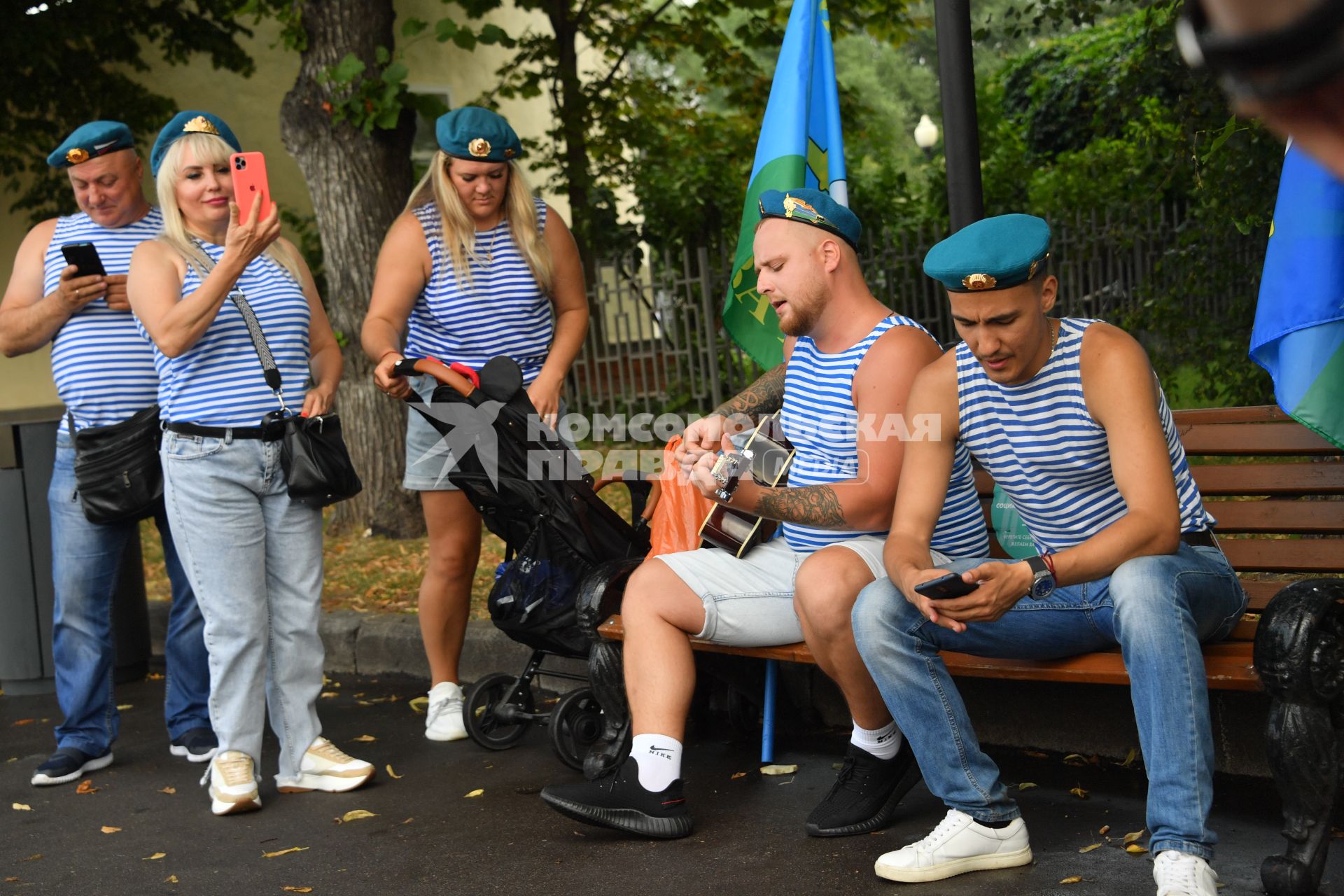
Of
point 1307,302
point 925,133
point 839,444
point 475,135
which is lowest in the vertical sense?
point 839,444

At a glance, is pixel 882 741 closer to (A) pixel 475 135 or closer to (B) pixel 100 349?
(A) pixel 475 135

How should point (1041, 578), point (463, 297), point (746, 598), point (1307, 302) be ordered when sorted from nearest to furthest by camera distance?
point (1041, 578)
point (1307, 302)
point (746, 598)
point (463, 297)

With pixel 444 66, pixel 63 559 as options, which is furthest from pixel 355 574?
pixel 444 66

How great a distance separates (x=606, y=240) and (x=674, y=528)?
940 cm

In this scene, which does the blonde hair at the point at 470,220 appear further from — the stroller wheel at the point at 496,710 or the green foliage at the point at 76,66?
the green foliage at the point at 76,66

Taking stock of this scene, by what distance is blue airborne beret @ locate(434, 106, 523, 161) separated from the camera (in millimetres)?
4816

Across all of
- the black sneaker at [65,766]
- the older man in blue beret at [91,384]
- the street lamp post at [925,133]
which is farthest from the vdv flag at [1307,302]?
the street lamp post at [925,133]

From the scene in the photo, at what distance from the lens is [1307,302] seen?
10.7ft

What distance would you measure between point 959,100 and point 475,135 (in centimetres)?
167

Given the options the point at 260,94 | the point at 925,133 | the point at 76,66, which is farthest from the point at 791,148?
the point at 925,133

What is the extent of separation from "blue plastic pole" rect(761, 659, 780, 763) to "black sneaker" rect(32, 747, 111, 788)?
2.46 meters

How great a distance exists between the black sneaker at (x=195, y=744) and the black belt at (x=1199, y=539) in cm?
344

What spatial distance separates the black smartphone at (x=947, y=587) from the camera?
3.16 meters

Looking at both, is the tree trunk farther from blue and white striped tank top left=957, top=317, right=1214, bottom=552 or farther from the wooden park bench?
blue and white striped tank top left=957, top=317, right=1214, bottom=552
